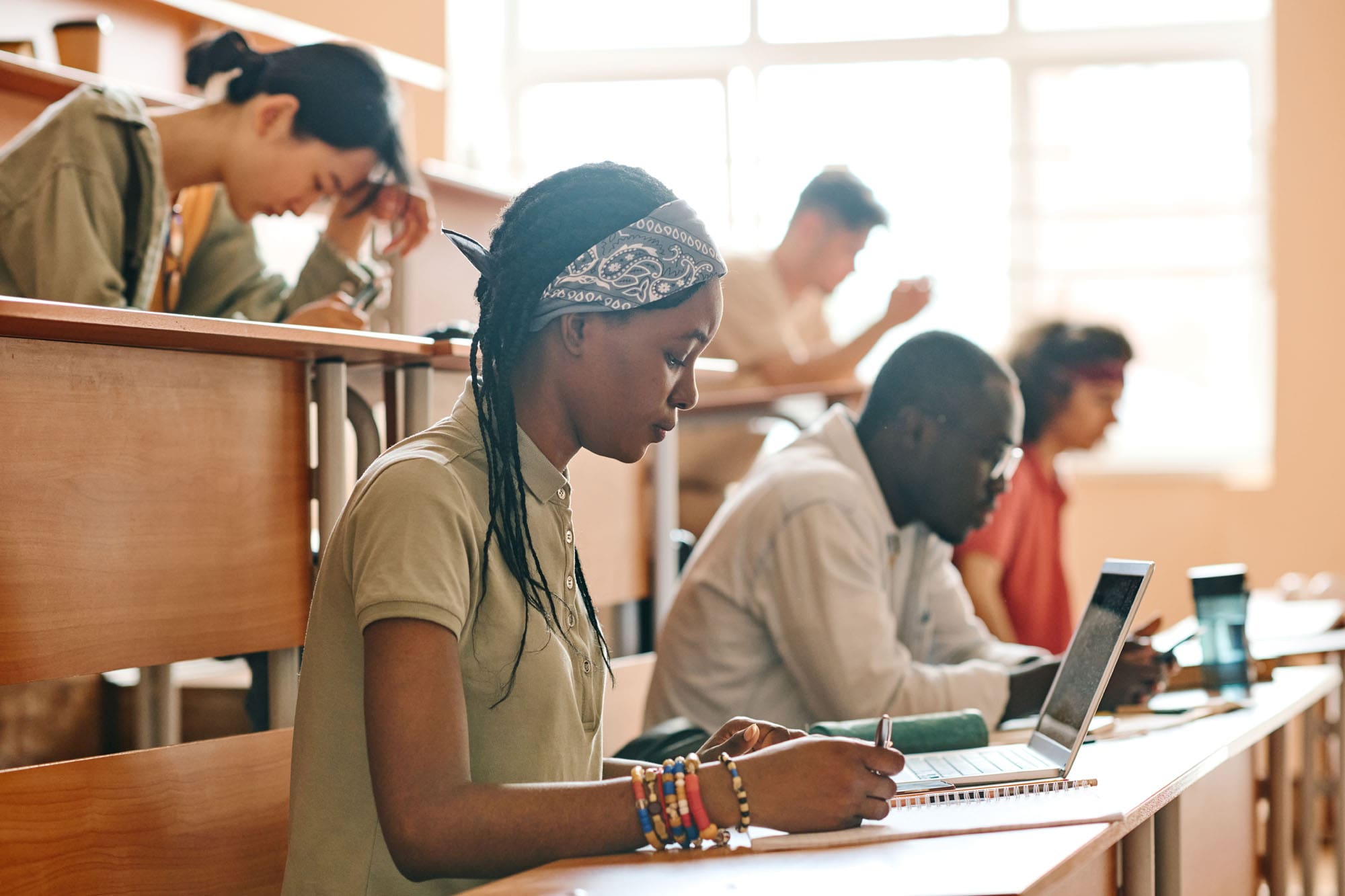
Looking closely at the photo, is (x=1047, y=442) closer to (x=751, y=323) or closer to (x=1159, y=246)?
(x=751, y=323)

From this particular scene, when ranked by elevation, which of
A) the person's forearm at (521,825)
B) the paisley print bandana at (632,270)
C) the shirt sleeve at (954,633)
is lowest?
the shirt sleeve at (954,633)

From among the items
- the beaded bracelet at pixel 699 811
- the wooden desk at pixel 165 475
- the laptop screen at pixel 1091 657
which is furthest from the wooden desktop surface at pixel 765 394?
the beaded bracelet at pixel 699 811

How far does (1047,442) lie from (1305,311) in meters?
2.03

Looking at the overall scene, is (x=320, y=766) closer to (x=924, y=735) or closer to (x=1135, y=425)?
(x=924, y=735)

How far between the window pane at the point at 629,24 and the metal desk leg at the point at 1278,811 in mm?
3856

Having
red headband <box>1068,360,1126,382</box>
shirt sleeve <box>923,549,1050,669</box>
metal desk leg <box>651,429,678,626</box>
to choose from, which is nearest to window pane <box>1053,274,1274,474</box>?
red headband <box>1068,360,1126,382</box>

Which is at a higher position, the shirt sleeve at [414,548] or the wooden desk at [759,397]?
the wooden desk at [759,397]

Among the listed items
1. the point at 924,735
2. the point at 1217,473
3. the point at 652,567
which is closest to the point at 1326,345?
the point at 1217,473

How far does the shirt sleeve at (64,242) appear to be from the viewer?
1833mm

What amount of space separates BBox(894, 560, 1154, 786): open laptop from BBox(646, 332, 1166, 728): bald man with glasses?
25 centimetres

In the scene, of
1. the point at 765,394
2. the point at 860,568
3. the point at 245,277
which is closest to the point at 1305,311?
the point at 765,394

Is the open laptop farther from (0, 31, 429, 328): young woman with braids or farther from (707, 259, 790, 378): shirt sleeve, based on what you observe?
(707, 259, 790, 378): shirt sleeve

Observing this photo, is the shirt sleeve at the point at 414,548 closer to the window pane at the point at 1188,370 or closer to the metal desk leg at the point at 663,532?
the metal desk leg at the point at 663,532

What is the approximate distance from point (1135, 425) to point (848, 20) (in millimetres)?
1921
